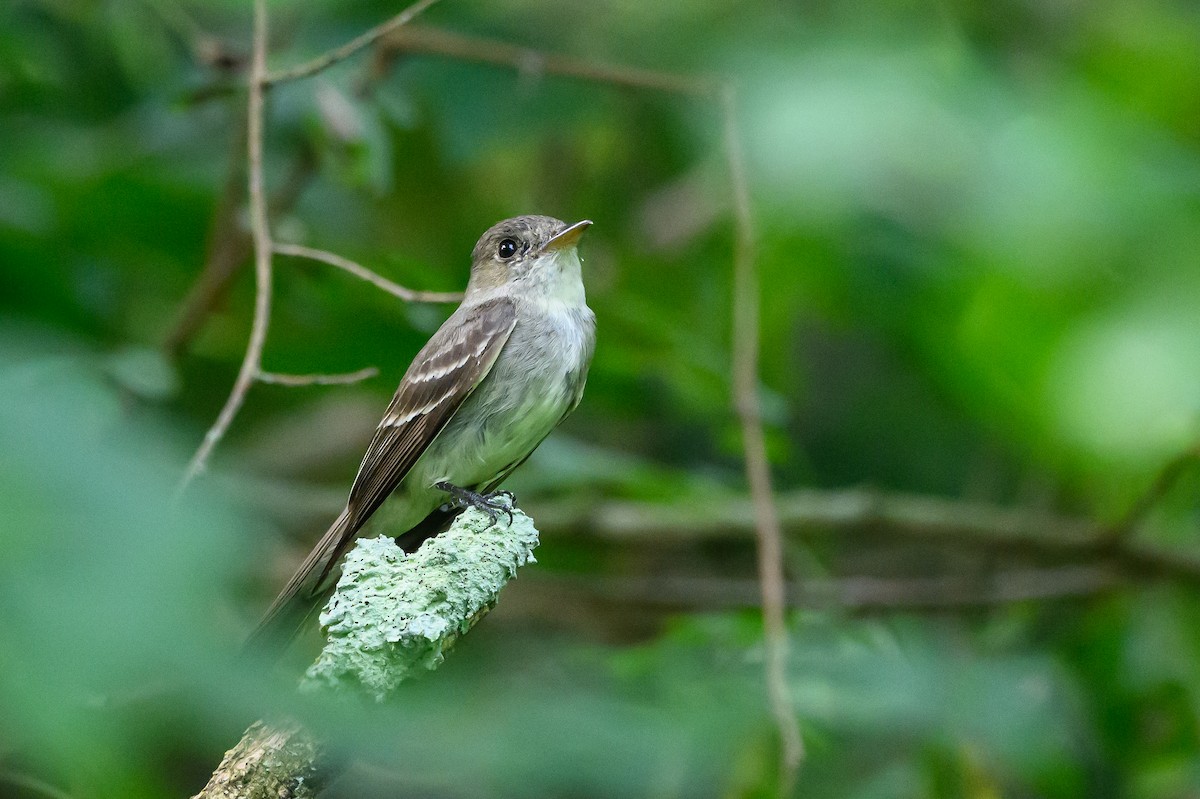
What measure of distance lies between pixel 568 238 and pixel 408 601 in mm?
1433

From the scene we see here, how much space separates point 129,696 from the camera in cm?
221

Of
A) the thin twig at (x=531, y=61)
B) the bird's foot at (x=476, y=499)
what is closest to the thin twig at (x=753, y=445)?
the thin twig at (x=531, y=61)

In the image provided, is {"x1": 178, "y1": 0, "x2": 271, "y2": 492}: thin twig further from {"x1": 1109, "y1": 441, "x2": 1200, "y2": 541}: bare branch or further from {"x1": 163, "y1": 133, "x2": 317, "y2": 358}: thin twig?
{"x1": 1109, "y1": 441, "x2": 1200, "y2": 541}: bare branch

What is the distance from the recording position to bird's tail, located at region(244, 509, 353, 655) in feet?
9.18

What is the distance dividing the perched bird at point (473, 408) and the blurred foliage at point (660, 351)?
47 cm

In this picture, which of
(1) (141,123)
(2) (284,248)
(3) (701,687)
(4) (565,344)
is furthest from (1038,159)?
(1) (141,123)

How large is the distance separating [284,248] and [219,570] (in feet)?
3.91

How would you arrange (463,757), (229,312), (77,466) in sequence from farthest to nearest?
1. (229,312)
2. (463,757)
3. (77,466)

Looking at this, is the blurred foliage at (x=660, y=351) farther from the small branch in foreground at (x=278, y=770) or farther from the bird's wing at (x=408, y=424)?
the bird's wing at (x=408, y=424)

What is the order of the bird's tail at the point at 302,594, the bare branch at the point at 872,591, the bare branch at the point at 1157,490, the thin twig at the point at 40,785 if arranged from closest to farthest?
1. the thin twig at the point at 40,785
2. the bird's tail at the point at 302,594
3. the bare branch at the point at 1157,490
4. the bare branch at the point at 872,591

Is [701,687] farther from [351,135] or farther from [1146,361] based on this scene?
[351,135]

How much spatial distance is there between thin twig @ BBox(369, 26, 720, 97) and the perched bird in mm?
1111

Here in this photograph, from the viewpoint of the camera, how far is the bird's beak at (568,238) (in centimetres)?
325

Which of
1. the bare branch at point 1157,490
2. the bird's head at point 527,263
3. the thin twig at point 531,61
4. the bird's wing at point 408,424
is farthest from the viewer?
the bare branch at point 1157,490
